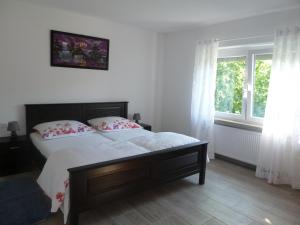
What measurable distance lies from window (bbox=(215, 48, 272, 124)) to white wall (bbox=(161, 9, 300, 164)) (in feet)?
0.93

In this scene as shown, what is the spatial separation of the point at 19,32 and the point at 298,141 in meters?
4.07

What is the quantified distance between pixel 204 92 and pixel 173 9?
1489mm

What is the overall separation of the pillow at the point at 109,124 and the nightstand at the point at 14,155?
101 cm

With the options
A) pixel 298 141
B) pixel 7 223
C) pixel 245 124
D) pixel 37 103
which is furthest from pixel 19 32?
pixel 298 141

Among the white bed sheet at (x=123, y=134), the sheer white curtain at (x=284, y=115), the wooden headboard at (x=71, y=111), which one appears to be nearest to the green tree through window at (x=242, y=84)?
the sheer white curtain at (x=284, y=115)

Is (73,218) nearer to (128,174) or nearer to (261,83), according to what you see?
(128,174)

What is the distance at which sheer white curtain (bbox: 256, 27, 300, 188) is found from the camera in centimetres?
298

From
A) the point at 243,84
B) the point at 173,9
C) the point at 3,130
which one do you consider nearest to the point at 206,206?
the point at 243,84

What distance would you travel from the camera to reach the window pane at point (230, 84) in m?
3.87

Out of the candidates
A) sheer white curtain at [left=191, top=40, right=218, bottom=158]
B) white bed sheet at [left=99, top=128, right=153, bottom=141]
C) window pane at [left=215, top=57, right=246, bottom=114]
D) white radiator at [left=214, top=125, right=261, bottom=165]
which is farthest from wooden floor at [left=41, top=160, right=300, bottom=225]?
window pane at [left=215, top=57, right=246, bottom=114]

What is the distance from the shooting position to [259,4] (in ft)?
9.63

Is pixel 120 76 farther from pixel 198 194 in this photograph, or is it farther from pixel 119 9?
pixel 198 194

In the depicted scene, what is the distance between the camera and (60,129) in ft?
10.5

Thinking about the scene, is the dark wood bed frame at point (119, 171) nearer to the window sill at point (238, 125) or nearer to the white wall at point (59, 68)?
the white wall at point (59, 68)
